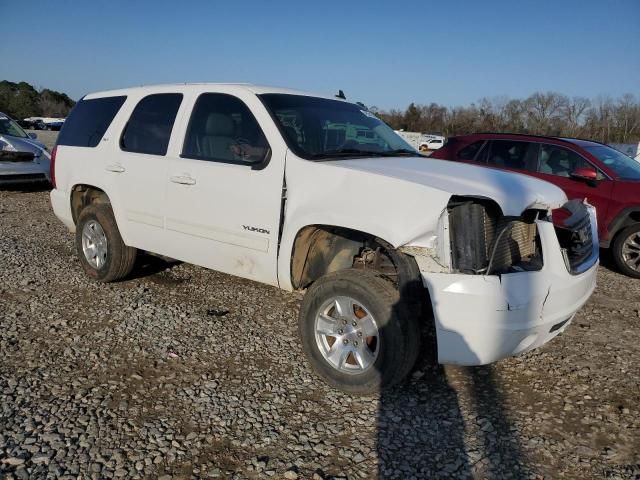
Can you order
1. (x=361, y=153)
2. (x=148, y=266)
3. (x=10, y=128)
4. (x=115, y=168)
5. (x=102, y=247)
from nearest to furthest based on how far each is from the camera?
(x=361, y=153)
(x=115, y=168)
(x=102, y=247)
(x=148, y=266)
(x=10, y=128)

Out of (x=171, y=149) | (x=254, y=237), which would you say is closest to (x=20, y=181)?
(x=171, y=149)

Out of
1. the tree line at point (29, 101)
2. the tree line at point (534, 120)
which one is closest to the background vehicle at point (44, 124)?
the tree line at point (29, 101)

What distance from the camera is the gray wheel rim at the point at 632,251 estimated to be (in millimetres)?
6457

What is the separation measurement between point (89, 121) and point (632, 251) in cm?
668

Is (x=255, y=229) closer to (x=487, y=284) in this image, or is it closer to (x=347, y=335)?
(x=347, y=335)

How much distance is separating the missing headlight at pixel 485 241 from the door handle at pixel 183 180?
214 cm

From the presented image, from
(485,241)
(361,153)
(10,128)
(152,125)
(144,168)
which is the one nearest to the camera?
(485,241)

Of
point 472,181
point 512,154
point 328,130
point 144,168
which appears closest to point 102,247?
point 144,168

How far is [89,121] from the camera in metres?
5.36

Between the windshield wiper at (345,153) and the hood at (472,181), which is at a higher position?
the windshield wiper at (345,153)

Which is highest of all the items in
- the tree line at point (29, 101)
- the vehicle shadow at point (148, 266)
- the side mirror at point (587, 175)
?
the tree line at point (29, 101)

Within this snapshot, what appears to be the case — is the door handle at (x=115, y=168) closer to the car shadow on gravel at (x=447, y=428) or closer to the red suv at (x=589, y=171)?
the car shadow on gravel at (x=447, y=428)

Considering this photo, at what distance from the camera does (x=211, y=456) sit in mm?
2676

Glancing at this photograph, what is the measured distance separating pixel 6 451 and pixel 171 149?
2565 millimetres
